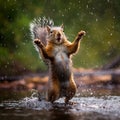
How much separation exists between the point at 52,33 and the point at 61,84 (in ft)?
2.51

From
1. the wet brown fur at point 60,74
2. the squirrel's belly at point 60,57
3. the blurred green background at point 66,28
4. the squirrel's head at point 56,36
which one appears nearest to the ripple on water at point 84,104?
the wet brown fur at point 60,74

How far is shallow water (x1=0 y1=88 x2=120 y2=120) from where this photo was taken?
758 centimetres

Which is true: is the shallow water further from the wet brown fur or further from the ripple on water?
the wet brown fur

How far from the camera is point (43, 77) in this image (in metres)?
14.4

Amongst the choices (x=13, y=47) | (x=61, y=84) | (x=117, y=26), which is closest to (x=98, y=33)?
(x=117, y=26)

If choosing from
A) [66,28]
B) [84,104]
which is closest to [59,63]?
[84,104]

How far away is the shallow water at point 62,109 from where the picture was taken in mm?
7578

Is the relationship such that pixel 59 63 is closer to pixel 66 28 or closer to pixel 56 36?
pixel 56 36

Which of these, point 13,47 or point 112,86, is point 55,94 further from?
point 13,47

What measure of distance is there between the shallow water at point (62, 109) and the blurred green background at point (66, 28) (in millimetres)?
5767

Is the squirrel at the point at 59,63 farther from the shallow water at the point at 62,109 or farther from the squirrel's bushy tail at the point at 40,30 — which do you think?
the squirrel's bushy tail at the point at 40,30

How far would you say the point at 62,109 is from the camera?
8.33 meters

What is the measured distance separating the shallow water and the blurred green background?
5.77 meters

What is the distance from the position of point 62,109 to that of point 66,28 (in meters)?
8.86
